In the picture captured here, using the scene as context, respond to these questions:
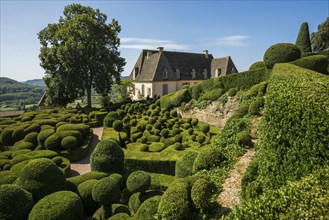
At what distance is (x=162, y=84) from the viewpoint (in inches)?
1657

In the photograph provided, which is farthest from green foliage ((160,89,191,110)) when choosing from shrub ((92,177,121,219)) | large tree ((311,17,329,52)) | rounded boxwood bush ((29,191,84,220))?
large tree ((311,17,329,52))

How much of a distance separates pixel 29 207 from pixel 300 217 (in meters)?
10.4

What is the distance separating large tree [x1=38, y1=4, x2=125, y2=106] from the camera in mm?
33062

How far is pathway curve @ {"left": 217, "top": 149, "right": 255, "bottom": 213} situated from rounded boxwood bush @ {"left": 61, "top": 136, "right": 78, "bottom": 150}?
1490cm

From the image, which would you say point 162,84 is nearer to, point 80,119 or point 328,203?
point 80,119

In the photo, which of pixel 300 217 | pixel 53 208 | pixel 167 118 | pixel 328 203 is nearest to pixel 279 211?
pixel 300 217

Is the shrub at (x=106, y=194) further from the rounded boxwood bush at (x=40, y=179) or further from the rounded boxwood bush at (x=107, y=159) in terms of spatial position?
the rounded boxwood bush at (x=107, y=159)

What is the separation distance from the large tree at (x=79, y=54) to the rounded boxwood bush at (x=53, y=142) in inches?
598

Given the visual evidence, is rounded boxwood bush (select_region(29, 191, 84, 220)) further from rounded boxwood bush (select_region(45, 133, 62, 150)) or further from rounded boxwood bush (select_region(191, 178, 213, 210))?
rounded boxwood bush (select_region(45, 133, 62, 150))

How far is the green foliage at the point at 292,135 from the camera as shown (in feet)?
18.6

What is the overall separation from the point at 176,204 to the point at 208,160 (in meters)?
3.07

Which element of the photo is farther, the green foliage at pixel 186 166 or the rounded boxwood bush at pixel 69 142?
the rounded boxwood bush at pixel 69 142

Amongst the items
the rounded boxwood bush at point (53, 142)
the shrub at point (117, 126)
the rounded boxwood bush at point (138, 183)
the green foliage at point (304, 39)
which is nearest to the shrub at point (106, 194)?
the rounded boxwood bush at point (138, 183)

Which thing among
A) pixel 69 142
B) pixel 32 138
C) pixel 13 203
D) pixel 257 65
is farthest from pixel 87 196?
pixel 257 65
